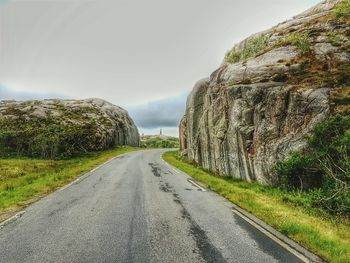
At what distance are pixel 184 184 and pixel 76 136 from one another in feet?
104

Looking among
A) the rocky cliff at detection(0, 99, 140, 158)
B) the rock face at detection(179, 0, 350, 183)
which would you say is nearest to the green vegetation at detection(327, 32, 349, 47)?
the rock face at detection(179, 0, 350, 183)

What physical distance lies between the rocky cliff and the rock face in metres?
23.6

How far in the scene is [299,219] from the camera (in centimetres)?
980

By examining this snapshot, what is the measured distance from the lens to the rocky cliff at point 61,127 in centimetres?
4038

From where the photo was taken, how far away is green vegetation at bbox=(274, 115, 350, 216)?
11.1m

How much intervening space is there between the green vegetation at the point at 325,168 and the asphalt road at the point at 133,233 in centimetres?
376

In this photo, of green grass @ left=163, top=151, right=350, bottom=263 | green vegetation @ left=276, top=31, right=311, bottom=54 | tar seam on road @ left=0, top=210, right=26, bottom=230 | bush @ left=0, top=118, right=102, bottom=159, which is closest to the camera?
green grass @ left=163, top=151, right=350, bottom=263

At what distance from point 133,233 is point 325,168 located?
8.64 meters

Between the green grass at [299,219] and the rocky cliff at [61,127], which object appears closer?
the green grass at [299,219]

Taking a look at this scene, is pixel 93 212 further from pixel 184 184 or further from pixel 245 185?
pixel 245 185

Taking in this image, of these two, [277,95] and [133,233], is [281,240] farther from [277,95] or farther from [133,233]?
[277,95]

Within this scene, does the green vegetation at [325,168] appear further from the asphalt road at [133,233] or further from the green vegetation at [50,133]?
the green vegetation at [50,133]

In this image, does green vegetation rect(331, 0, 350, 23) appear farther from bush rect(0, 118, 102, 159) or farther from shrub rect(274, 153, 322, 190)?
bush rect(0, 118, 102, 159)

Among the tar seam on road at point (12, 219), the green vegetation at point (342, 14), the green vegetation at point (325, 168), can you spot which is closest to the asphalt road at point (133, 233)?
the tar seam on road at point (12, 219)
